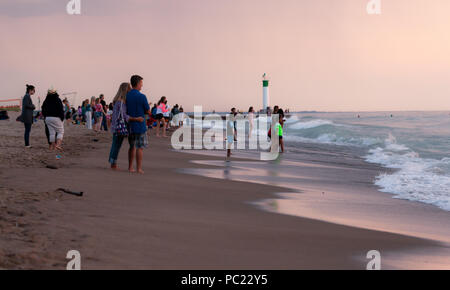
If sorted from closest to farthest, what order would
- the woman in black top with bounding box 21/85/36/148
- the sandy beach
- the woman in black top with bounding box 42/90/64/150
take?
the sandy beach
the woman in black top with bounding box 42/90/64/150
the woman in black top with bounding box 21/85/36/148

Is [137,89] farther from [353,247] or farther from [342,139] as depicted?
[342,139]

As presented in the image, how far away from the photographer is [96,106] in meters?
25.1

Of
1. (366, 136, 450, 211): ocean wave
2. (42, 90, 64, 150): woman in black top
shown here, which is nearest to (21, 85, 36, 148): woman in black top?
(42, 90, 64, 150): woman in black top

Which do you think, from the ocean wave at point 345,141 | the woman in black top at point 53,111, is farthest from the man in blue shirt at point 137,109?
the ocean wave at point 345,141

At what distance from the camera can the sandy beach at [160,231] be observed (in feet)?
13.0

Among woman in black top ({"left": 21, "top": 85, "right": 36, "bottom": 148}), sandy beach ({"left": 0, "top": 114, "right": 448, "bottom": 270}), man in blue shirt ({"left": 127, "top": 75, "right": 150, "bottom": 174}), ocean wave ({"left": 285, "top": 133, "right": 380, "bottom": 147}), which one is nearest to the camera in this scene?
sandy beach ({"left": 0, "top": 114, "right": 448, "bottom": 270})

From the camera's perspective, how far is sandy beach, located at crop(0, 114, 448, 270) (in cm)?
396

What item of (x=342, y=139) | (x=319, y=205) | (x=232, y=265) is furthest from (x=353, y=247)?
(x=342, y=139)

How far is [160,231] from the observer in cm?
495

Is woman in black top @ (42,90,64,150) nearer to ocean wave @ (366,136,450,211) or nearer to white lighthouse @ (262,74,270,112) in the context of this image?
ocean wave @ (366,136,450,211)

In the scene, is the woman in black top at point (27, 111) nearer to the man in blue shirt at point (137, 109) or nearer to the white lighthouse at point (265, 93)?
the man in blue shirt at point (137, 109)

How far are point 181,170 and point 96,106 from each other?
15.5 meters

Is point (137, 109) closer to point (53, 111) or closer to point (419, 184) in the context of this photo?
point (53, 111)
